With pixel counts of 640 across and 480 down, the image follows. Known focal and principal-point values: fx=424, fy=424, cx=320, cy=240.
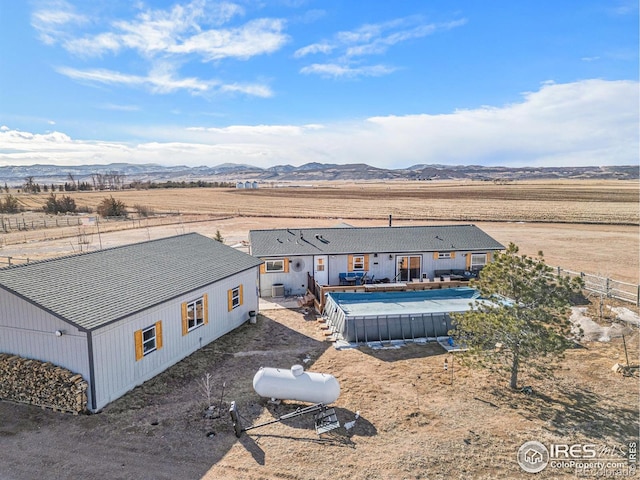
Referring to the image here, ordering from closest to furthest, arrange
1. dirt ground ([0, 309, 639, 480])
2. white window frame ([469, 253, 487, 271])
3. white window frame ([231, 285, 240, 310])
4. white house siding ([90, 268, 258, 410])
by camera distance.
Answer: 1. dirt ground ([0, 309, 639, 480])
2. white house siding ([90, 268, 258, 410])
3. white window frame ([231, 285, 240, 310])
4. white window frame ([469, 253, 487, 271])

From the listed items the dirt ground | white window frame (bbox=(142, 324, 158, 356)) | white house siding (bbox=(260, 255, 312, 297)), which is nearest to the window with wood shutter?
white house siding (bbox=(260, 255, 312, 297))

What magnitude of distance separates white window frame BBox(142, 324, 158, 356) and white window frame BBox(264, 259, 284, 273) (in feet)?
34.1

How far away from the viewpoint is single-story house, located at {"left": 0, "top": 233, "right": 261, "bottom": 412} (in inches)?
469

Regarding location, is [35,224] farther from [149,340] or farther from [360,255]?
[149,340]

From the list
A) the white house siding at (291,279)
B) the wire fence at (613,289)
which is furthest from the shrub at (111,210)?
the wire fence at (613,289)

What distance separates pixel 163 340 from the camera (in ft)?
47.8

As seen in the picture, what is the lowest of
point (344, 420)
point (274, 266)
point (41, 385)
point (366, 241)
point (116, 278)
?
point (344, 420)

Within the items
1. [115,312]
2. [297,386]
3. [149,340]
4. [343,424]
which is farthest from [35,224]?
[343,424]

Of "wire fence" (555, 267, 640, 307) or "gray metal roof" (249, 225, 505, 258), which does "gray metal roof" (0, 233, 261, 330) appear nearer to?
"gray metal roof" (249, 225, 505, 258)

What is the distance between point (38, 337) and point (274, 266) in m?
13.3

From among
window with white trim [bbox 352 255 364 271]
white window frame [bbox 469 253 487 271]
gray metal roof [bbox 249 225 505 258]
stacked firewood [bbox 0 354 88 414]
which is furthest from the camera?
white window frame [bbox 469 253 487 271]

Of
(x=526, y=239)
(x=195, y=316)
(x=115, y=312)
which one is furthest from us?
(x=526, y=239)

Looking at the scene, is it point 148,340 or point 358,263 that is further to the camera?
point 358,263

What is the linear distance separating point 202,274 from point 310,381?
24.1 feet
